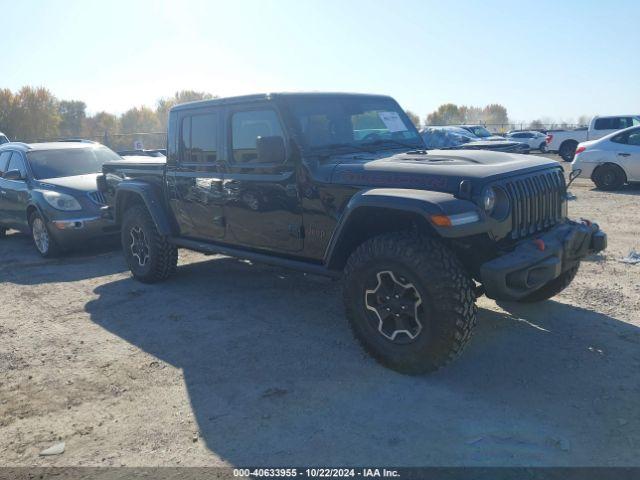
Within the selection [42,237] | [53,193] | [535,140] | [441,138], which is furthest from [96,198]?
[535,140]

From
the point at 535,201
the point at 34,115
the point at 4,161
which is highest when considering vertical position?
the point at 34,115

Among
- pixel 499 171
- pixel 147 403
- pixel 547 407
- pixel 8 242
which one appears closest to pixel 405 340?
pixel 547 407

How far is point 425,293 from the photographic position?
11.7 ft

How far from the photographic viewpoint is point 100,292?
628 centimetres

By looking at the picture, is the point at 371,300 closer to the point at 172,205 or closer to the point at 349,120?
the point at 349,120

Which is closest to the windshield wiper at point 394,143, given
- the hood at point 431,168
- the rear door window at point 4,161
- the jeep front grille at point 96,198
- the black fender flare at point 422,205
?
the hood at point 431,168

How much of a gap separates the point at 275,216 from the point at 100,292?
2716 millimetres

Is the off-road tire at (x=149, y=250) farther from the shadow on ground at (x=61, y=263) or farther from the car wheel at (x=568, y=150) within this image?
the car wheel at (x=568, y=150)

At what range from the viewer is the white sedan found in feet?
38.9

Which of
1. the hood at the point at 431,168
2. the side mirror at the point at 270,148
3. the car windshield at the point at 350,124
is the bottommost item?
the hood at the point at 431,168

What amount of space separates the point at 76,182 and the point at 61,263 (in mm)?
1326

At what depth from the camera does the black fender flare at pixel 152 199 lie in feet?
19.8

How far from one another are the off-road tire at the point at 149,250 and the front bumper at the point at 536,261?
151 inches

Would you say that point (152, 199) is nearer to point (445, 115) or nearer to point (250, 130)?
point (250, 130)
